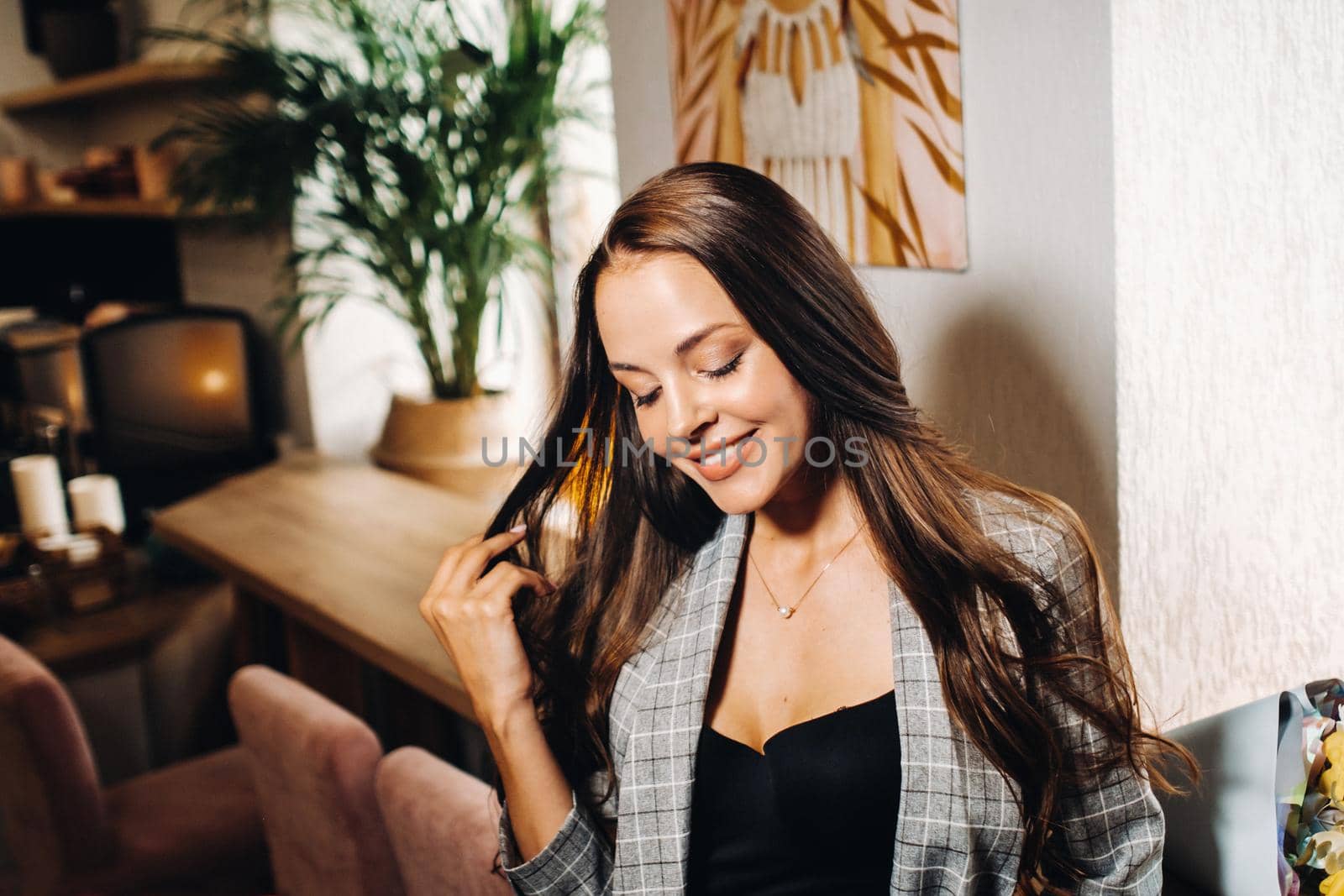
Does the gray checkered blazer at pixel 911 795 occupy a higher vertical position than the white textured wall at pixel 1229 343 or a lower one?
lower

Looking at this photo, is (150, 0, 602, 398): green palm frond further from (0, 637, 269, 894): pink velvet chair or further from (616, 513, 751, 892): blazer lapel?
(616, 513, 751, 892): blazer lapel

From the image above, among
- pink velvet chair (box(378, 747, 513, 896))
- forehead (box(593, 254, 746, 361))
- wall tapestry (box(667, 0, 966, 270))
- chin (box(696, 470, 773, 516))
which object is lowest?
pink velvet chair (box(378, 747, 513, 896))

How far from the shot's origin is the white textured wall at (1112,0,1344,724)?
1.26 m

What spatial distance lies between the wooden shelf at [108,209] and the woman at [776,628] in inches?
112

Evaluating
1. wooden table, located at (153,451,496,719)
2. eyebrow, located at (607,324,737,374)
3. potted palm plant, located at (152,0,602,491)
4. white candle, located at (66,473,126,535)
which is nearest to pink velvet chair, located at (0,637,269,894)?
→ wooden table, located at (153,451,496,719)

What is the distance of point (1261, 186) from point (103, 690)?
8.71 feet

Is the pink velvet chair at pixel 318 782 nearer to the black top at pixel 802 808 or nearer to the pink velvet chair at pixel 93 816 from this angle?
the pink velvet chair at pixel 93 816

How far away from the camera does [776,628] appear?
1.27 m

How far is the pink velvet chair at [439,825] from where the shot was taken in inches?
51.6

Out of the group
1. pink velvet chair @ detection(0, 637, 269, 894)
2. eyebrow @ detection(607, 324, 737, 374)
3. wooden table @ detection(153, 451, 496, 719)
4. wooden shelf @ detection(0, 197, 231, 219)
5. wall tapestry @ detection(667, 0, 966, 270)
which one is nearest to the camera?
eyebrow @ detection(607, 324, 737, 374)

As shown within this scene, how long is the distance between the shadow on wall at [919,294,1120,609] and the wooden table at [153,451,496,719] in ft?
2.80

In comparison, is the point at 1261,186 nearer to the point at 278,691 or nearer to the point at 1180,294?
the point at 1180,294

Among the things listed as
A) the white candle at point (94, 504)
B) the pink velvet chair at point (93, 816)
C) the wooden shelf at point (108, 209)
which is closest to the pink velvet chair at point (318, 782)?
the pink velvet chair at point (93, 816)
